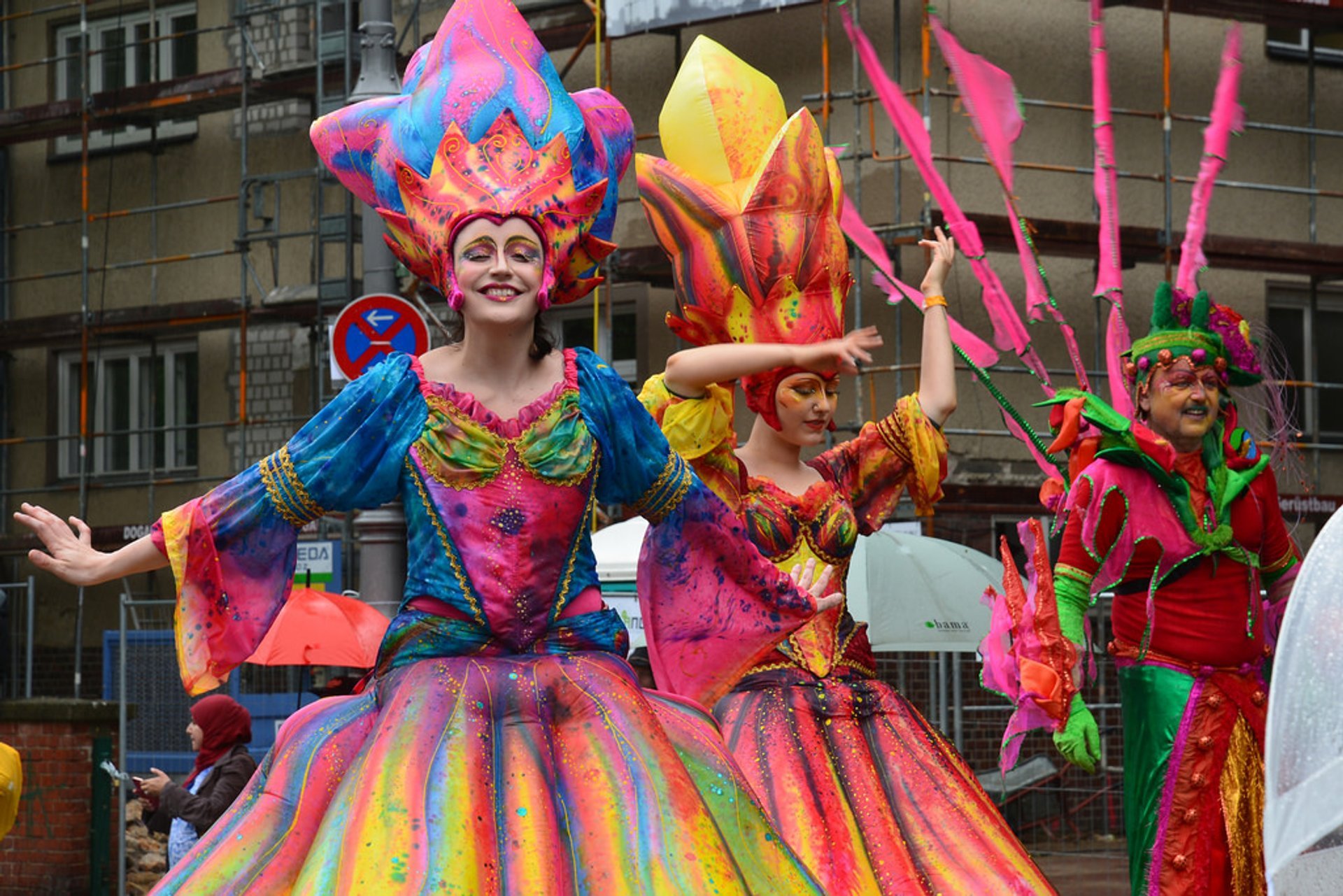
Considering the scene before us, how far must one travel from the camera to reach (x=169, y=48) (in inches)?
824

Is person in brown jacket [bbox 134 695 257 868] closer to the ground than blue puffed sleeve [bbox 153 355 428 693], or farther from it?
closer to the ground

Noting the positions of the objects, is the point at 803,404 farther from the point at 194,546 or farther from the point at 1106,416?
the point at 194,546

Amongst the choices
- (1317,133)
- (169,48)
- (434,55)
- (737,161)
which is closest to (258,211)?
(169,48)

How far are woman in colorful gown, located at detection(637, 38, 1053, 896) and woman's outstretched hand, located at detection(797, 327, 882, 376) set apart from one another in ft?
1.06

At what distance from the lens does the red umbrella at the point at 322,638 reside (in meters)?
9.48

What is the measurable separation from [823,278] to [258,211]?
556 inches

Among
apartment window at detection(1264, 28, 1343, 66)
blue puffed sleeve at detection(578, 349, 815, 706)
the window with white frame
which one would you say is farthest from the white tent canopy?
the window with white frame

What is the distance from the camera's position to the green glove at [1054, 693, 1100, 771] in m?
5.86

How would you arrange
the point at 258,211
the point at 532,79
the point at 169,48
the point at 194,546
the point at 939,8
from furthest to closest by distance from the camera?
1. the point at 169,48
2. the point at 258,211
3. the point at 939,8
4. the point at 532,79
5. the point at 194,546

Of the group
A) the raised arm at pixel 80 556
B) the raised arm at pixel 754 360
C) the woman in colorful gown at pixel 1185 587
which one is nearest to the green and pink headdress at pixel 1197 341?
the woman in colorful gown at pixel 1185 587

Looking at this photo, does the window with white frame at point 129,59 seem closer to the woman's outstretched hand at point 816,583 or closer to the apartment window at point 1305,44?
the apartment window at point 1305,44

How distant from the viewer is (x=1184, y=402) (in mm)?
6316

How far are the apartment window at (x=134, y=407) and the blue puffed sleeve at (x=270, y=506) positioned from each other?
16.1m

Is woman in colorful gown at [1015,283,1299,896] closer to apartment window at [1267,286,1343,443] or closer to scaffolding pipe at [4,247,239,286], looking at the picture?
apartment window at [1267,286,1343,443]
